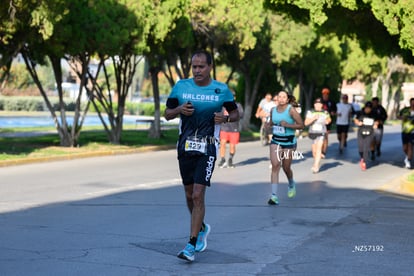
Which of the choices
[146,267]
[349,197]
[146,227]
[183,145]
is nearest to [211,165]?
[183,145]

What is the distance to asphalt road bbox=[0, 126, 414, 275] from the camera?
26.8ft

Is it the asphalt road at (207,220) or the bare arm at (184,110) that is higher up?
the bare arm at (184,110)

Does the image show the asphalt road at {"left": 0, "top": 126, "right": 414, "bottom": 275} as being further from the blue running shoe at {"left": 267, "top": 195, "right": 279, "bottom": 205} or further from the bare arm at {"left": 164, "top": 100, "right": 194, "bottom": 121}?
the bare arm at {"left": 164, "top": 100, "right": 194, "bottom": 121}

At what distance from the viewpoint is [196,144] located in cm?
849

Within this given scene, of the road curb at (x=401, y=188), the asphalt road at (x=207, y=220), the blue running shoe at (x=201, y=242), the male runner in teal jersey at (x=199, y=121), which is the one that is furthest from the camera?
the road curb at (x=401, y=188)

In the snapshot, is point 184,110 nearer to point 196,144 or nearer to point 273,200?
point 196,144

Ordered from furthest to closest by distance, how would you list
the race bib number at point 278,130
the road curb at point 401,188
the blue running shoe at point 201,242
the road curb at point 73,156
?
the road curb at point 73,156, the road curb at point 401,188, the race bib number at point 278,130, the blue running shoe at point 201,242

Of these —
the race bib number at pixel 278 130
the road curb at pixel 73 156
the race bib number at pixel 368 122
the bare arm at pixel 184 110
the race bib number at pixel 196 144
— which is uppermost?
the bare arm at pixel 184 110

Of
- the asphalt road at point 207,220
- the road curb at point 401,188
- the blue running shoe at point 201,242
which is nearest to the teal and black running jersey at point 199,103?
the blue running shoe at point 201,242

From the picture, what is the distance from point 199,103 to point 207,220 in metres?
3.24

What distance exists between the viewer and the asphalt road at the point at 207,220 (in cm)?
816

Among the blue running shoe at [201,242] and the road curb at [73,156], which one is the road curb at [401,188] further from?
the road curb at [73,156]

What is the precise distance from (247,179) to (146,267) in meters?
10.2

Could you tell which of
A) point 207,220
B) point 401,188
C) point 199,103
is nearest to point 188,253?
point 199,103
